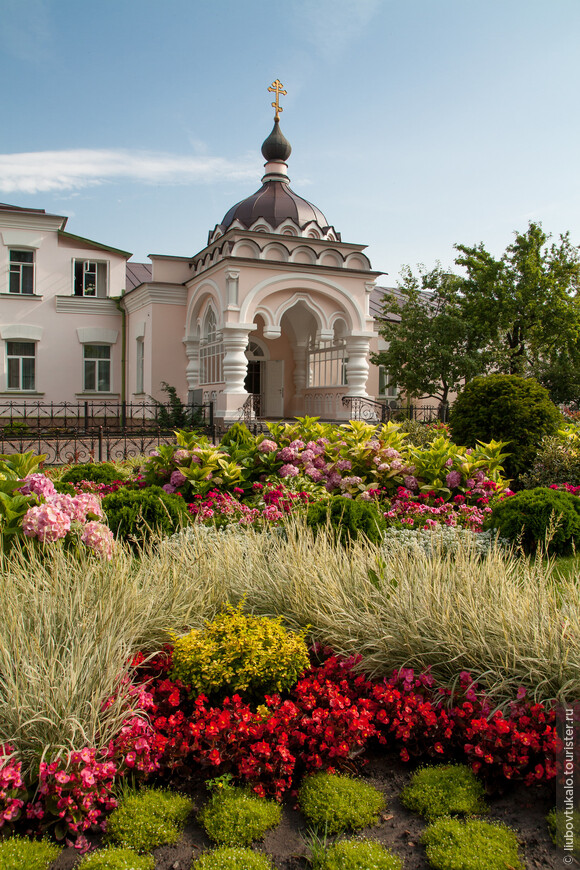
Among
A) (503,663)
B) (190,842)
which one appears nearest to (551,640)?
(503,663)

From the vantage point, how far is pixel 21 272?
65.3ft

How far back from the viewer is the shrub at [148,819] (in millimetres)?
2279

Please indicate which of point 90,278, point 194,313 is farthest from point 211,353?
point 90,278

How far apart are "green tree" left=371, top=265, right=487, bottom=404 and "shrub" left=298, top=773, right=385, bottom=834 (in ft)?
52.8

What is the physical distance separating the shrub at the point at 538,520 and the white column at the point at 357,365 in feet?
39.1

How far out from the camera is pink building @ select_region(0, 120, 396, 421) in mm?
16781

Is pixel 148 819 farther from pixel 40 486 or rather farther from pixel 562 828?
pixel 40 486

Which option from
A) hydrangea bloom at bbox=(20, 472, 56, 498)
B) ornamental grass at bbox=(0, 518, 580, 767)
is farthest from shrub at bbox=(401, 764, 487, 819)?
hydrangea bloom at bbox=(20, 472, 56, 498)

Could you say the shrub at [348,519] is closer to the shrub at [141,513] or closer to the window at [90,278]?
the shrub at [141,513]

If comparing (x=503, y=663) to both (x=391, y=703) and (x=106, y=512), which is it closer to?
(x=391, y=703)

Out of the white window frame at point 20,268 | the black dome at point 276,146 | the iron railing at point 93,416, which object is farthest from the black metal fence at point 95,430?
the black dome at point 276,146

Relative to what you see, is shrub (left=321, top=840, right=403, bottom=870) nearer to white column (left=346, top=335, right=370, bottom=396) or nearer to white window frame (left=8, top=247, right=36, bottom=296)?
white column (left=346, top=335, right=370, bottom=396)

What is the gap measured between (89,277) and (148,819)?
20635 millimetres

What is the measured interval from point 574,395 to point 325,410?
24.1 feet
